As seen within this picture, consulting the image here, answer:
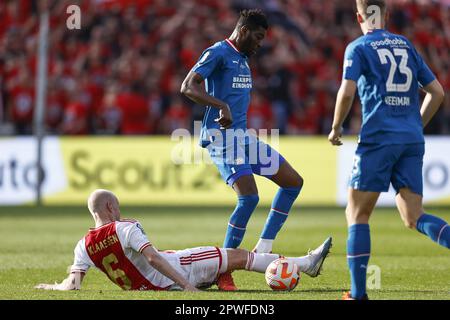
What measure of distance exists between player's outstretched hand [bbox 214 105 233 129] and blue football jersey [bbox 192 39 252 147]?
1.33ft

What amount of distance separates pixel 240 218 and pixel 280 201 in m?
0.59

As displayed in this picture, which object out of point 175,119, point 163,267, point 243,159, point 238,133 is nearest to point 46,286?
point 163,267

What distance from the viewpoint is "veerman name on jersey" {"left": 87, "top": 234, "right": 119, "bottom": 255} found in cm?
795

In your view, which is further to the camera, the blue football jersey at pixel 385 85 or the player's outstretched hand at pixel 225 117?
the player's outstretched hand at pixel 225 117

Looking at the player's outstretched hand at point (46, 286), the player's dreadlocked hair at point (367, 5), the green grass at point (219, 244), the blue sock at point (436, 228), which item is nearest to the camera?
the player's dreadlocked hair at point (367, 5)

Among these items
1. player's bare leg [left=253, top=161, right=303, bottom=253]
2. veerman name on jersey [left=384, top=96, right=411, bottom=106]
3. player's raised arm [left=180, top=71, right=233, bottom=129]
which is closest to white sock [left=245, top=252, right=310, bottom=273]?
player's bare leg [left=253, top=161, right=303, bottom=253]

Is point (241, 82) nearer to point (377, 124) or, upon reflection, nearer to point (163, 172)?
point (377, 124)

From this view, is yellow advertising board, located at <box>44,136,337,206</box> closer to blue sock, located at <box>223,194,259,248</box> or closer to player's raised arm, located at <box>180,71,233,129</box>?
blue sock, located at <box>223,194,259,248</box>

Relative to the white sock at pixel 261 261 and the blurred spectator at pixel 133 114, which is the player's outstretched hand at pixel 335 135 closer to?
the white sock at pixel 261 261

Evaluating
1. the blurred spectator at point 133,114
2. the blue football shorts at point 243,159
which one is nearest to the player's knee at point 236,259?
the blue football shorts at point 243,159

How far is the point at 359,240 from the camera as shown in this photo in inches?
283

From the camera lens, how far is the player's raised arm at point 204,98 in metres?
8.77

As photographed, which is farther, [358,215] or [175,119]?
[175,119]

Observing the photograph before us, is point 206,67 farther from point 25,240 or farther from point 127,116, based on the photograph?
point 127,116
